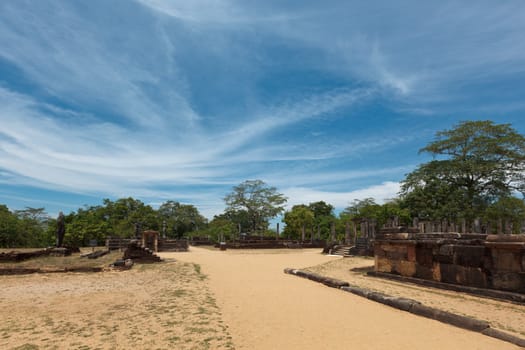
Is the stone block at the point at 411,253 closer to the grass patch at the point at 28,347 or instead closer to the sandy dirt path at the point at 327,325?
the sandy dirt path at the point at 327,325

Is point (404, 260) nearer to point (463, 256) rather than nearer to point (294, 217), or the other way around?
point (463, 256)

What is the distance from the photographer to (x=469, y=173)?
95.2 feet

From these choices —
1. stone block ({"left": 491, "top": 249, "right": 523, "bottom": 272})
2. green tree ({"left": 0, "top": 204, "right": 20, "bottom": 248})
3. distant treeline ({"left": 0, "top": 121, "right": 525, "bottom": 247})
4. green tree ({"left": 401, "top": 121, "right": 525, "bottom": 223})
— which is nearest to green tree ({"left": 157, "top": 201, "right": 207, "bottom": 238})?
distant treeline ({"left": 0, "top": 121, "right": 525, "bottom": 247})

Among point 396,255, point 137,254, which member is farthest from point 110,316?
point 137,254

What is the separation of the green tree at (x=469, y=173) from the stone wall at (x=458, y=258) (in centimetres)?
1959

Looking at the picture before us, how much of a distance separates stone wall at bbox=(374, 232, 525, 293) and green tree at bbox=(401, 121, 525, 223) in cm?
1959

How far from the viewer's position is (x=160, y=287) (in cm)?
879

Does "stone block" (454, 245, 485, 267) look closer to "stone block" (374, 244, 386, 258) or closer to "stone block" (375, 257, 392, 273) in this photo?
"stone block" (375, 257, 392, 273)

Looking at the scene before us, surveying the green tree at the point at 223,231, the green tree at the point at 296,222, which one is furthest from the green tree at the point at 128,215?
the green tree at the point at 296,222

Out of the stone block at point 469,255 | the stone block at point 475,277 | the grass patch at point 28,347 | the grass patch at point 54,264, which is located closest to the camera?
the grass patch at point 28,347

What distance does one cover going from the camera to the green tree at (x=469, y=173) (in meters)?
27.8

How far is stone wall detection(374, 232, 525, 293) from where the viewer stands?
7.36 m

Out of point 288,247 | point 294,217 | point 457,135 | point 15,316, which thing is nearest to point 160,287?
point 15,316

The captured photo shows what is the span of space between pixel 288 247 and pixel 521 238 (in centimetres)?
2638
